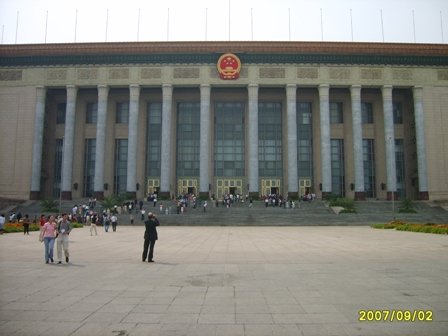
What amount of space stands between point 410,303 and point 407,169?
154 ft

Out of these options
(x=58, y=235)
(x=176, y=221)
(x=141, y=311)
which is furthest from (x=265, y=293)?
(x=176, y=221)

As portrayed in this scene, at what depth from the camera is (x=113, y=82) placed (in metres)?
46.7

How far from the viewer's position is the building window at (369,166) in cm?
4881

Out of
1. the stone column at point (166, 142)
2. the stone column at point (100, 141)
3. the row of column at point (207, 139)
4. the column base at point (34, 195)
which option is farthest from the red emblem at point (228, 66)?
the column base at point (34, 195)

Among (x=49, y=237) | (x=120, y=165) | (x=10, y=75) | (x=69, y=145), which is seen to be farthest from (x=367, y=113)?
(x=49, y=237)

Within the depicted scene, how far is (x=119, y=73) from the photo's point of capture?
46.7m

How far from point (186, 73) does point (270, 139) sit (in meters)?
13.7

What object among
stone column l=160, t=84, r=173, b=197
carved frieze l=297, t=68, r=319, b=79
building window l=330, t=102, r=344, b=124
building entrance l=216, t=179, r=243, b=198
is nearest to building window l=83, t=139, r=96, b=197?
stone column l=160, t=84, r=173, b=197

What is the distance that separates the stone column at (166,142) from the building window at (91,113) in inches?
420

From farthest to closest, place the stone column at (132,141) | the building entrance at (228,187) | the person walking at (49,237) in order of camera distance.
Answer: the building entrance at (228,187) → the stone column at (132,141) → the person walking at (49,237)

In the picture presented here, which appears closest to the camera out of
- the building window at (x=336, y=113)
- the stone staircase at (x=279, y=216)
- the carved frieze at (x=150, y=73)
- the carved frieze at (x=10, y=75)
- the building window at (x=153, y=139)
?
the stone staircase at (x=279, y=216)

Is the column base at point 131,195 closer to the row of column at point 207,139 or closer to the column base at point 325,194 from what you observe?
the row of column at point 207,139

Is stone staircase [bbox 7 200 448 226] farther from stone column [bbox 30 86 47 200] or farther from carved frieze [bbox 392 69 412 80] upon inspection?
carved frieze [bbox 392 69 412 80]

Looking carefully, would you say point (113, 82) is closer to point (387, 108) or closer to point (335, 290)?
point (387, 108)
